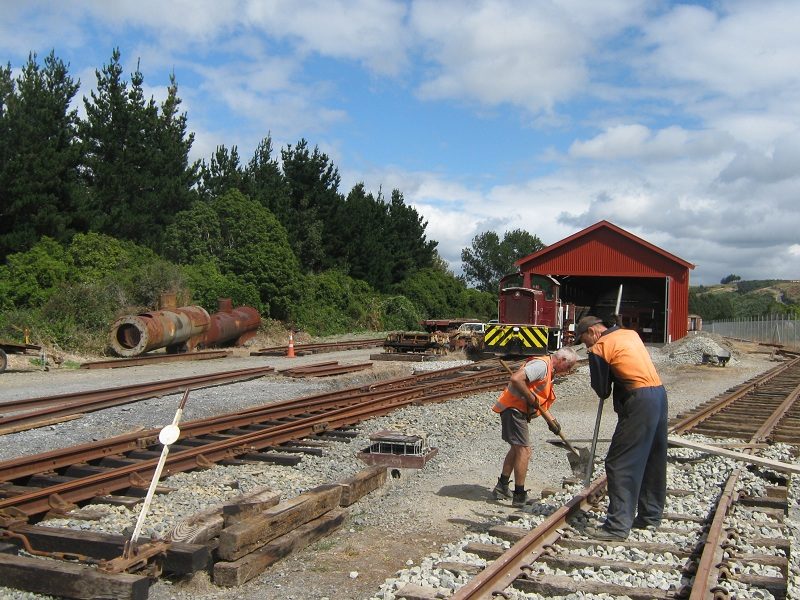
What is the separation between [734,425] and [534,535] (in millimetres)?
7349

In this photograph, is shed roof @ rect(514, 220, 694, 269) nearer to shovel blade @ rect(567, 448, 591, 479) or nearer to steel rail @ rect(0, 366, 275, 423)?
steel rail @ rect(0, 366, 275, 423)

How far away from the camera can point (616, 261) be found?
36188 millimetres

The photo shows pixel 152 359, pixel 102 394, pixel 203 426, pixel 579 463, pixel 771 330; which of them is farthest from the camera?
pixel 771 330

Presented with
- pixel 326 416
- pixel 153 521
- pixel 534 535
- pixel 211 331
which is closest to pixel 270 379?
pixel 326 416

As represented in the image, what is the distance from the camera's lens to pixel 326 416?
428 inches

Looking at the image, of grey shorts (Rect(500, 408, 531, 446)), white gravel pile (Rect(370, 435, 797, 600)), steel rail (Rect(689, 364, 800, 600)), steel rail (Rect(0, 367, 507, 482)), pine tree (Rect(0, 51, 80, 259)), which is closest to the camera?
steel rail (Rect(689, 364, 800, 600))

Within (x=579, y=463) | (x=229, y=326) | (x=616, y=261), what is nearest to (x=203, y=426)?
(x=579, y=463)

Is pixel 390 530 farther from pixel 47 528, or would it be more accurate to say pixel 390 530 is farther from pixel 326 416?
pixel 326 416

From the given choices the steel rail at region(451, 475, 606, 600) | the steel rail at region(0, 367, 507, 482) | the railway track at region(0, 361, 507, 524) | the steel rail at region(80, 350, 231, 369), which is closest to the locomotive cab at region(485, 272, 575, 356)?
the steel rail at region(0, 367, 507, 482)

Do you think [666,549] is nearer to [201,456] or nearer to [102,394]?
[201,456]

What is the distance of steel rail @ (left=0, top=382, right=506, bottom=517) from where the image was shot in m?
6.12

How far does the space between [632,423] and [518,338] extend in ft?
59.5

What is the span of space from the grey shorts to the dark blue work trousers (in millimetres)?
1484

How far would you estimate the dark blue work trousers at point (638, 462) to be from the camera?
17.7ft
